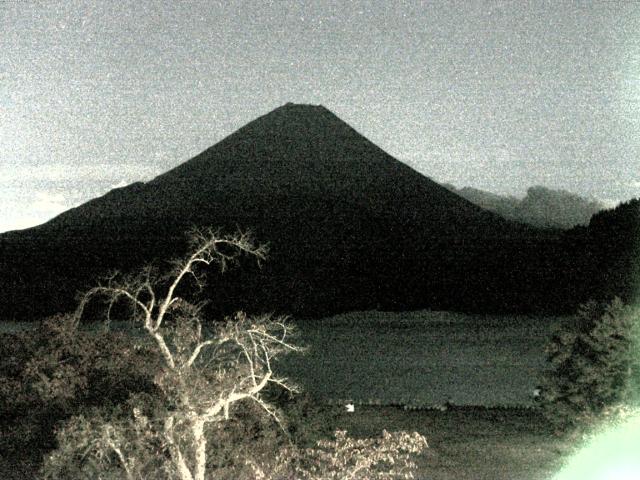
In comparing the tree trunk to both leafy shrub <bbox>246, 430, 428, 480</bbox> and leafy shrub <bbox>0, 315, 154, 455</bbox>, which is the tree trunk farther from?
leafy shrub <bbox>0, 315, 154, 455</bbox>

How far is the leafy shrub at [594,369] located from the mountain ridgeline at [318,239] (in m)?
11.8

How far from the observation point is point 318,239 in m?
50.8

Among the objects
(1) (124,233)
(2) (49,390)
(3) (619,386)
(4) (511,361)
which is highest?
(1) (124,233)

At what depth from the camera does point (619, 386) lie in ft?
36.6

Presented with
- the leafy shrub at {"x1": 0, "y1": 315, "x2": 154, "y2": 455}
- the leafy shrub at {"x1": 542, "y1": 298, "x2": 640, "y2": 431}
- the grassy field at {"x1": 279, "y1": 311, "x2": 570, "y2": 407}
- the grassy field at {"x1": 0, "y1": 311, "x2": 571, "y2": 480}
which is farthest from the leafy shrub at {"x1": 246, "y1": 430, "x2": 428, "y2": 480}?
the grassy field at {"x1": 279, "y1": 311, "x2": 570, "y2": 407}

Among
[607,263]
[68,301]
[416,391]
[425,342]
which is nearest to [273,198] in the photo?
[68,301]

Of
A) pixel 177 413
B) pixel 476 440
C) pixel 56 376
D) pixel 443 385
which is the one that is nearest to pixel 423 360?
pixel 443 385

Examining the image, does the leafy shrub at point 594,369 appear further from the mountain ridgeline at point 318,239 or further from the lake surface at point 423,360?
the mountain ridgeline at point 318,239

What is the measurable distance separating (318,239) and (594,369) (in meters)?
39.9

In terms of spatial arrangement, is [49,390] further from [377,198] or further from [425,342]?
[377,198]

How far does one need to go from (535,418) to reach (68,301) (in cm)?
2852

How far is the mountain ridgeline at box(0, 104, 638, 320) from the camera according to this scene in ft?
105

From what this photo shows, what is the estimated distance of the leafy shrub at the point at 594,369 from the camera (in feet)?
36.5

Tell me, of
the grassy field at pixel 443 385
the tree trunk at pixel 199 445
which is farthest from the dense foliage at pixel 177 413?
the grassy field at pixel 443 385
